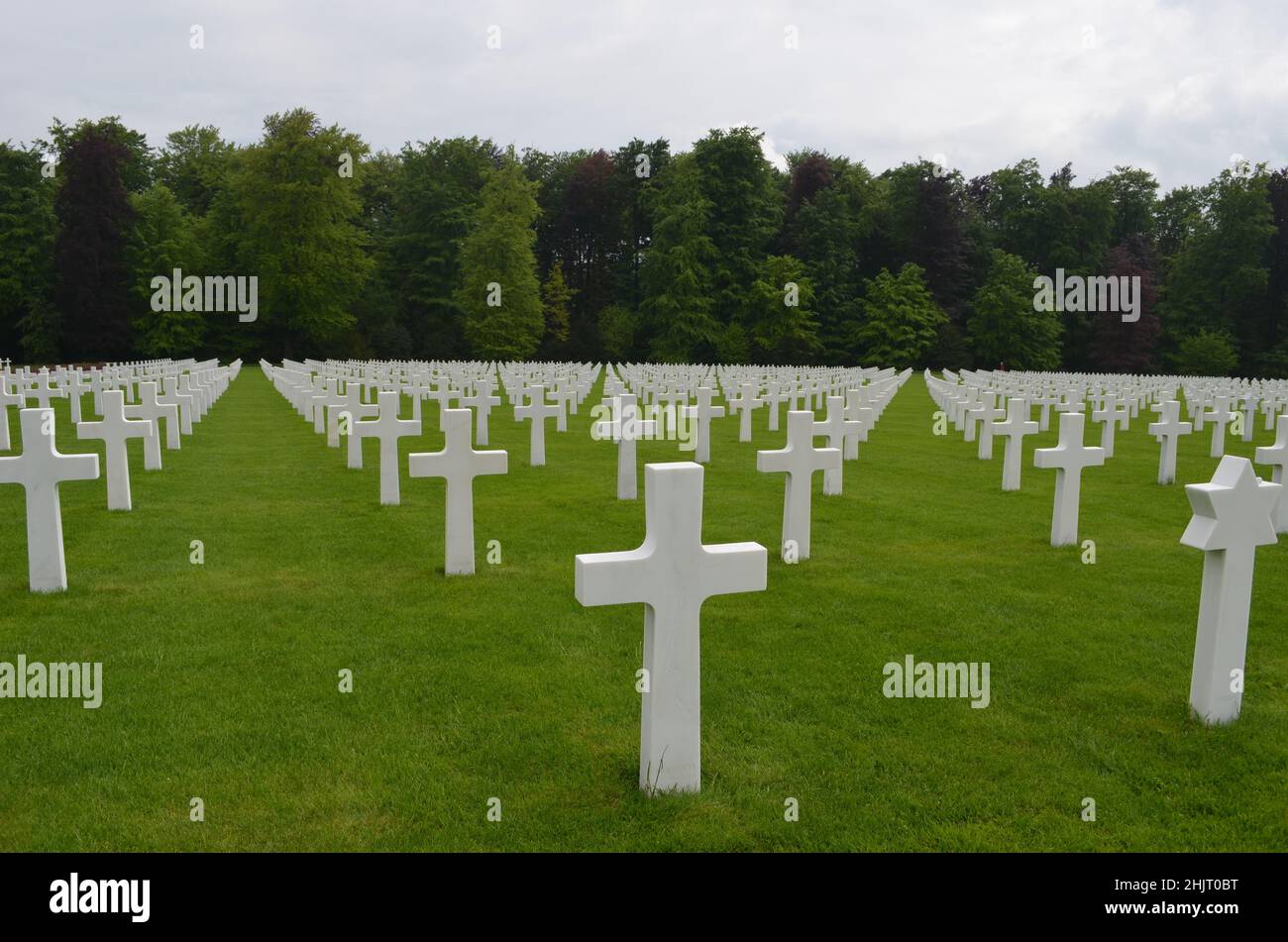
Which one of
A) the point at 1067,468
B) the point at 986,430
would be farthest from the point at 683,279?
the point at 1067,468

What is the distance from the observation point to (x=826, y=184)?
212ft

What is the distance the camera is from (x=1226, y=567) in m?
4.18

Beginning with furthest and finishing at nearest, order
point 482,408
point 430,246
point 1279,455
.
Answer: point 430,246, point 482,408, point 1279,455

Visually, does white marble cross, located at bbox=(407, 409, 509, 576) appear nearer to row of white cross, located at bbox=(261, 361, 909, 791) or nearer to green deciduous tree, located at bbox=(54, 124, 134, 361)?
row of white cross, located at bbox=(261, 361, 909, 791)

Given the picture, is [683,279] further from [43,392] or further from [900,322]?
[43,392]

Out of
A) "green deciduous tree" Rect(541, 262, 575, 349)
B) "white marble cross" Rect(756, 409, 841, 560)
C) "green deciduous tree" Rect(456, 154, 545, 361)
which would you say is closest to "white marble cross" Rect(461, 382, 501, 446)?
"white marble cross" Rect(756, 409, 841, 560)

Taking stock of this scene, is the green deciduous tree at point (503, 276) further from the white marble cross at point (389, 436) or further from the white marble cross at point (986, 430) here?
the white marble cross at point (389, 436)

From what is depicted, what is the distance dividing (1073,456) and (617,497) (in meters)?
4.41

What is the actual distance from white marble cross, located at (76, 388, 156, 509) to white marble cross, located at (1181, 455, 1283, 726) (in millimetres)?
8672

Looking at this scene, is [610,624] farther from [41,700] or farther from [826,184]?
[826,184]

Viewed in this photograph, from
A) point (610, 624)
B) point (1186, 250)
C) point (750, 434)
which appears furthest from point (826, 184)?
point (610, 624)

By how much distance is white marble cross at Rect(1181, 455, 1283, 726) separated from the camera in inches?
164

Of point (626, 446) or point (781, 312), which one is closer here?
point (626, 446)

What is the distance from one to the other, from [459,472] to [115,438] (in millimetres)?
4276
